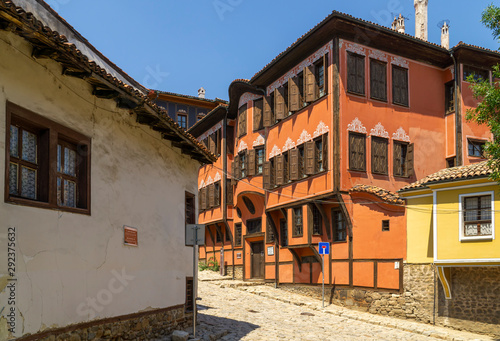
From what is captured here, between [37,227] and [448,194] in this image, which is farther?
[448,194]

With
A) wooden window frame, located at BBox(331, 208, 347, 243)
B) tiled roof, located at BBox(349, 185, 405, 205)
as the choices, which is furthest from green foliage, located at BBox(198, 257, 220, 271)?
tiled roof, located at BBox(349, 185, 405, 205)

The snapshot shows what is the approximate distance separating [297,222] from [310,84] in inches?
251

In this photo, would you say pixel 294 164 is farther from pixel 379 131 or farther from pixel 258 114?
pixel 258 114

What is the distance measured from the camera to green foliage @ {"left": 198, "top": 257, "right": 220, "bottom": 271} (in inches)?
1401

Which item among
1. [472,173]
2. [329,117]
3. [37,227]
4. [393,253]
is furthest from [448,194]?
[37,227]

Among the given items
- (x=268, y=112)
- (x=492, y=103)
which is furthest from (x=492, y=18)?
(x=268, y=112)

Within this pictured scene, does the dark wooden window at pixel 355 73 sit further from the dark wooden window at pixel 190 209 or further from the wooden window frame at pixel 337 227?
the dark wooden window at pixel 190 209

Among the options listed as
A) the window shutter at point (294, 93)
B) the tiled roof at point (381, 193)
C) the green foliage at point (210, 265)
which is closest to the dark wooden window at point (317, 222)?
the tiled roof at point (381, 193)

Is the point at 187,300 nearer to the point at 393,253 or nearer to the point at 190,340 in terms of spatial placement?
the point at 190,340

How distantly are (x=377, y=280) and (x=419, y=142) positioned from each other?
7181mm

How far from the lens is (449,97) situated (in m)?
25.2

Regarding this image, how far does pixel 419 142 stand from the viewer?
24141 millimetres

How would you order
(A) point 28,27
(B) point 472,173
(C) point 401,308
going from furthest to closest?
(C) point 401,308, (B) point 472,173, (A) point 28,27

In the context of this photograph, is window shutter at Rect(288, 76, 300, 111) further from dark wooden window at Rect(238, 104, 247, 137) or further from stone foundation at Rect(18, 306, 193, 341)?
stone foundation at Rect(18, 306, 193, 341)
